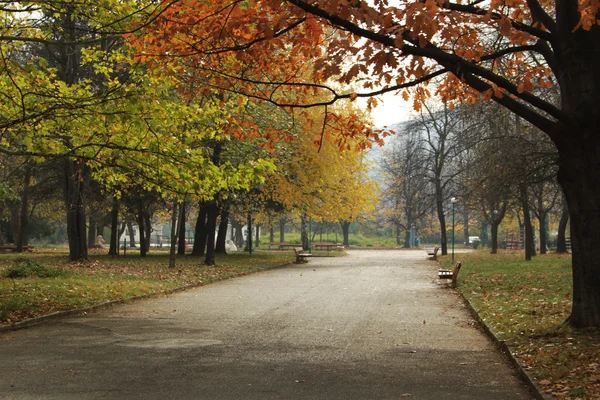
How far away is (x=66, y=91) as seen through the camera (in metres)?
12.4

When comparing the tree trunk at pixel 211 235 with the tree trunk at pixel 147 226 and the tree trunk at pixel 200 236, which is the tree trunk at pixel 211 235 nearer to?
the tree trunk at pixel 200 236

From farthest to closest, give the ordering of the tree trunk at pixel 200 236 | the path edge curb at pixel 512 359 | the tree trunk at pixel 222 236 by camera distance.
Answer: the tree trunk at pixel 222 236
the tree trunk at pixel 200 236
the path edge curb at pixel 512 359

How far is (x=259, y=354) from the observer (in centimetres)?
877

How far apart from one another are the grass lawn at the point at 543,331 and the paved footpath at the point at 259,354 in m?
0.37

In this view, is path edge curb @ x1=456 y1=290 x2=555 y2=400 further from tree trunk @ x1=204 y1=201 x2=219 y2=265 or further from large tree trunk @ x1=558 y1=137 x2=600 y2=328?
tree trunk @ x1=204 y1=201 x2=219 y2=265

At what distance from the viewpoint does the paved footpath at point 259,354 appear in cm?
682

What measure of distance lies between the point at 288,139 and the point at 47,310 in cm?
570

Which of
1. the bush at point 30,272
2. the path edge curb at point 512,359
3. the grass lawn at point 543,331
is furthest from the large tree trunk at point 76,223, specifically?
the path edge curb at point 512,359

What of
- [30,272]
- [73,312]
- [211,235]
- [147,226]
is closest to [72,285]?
[30,272]

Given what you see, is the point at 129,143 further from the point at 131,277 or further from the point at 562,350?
the point at 562,350

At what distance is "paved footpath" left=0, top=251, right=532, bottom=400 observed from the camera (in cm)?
682

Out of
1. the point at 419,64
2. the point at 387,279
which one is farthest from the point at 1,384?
the point at 387,279

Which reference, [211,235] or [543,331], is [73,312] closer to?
[543,331]

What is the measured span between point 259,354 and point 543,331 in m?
4.26
